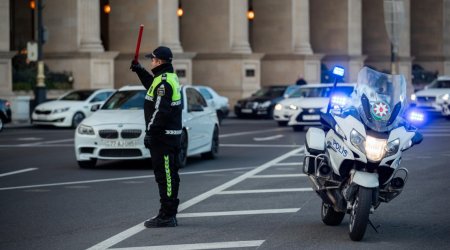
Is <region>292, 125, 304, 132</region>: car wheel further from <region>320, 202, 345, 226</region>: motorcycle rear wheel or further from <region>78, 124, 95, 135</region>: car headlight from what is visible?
<region>320, 202, 345, 226</region>: motorcycle rear wheel

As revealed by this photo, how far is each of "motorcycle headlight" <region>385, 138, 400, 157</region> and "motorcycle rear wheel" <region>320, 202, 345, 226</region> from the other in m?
1.37

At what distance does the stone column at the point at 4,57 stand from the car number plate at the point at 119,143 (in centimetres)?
2008

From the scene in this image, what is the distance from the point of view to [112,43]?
49.2 metres

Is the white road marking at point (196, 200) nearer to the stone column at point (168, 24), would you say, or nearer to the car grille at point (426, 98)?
the car grille at point (426, 98)

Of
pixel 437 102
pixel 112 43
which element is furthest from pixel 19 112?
pixel 437 102

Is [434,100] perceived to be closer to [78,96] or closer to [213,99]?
[213,99]

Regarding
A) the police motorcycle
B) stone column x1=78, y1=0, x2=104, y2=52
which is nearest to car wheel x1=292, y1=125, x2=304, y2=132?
stone column x1=78, y1=0, x2=104, y2=52

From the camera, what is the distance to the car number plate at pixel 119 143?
64.4ft

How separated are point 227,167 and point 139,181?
291 cm

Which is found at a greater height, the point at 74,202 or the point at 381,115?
the point at 381,115

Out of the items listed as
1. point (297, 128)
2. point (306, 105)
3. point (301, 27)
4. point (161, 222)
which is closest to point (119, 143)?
point (161, 222)

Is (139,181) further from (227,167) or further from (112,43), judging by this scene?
(112,43)

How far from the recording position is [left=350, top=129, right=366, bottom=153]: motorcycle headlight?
35.3 ft

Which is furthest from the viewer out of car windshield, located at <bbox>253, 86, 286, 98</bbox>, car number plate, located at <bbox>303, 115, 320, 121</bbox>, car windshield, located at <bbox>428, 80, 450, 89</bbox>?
car windshield, located at <bbox>253, 86, 286, 98</bbox>
